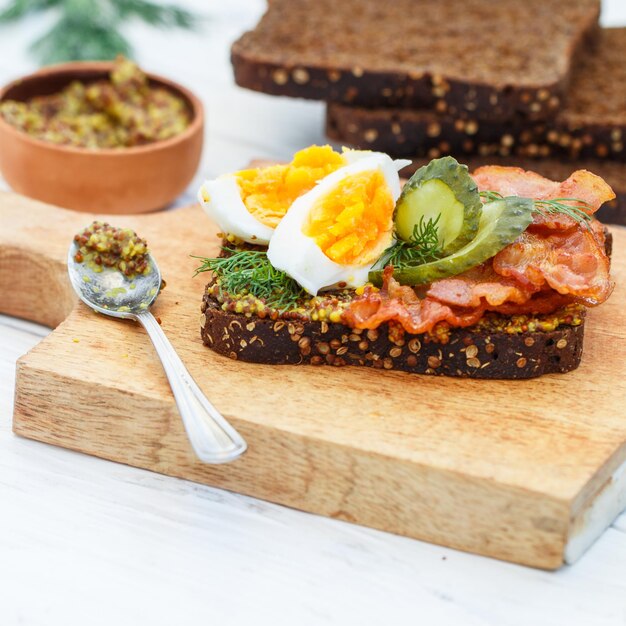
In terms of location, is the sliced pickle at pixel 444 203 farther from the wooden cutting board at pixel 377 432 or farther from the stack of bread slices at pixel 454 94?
the stack of bread slices at pixel 454 94

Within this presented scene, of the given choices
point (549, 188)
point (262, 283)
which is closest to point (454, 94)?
point (549, 188)

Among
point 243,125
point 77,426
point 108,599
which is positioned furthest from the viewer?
point 243,125

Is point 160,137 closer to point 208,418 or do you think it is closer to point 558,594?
point 208,418

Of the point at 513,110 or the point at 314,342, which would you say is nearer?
the point at 314,342

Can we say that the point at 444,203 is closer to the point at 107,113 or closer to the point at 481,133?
the point at 481,133

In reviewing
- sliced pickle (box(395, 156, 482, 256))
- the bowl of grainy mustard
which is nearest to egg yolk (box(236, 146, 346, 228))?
sliced pickle (box(395, 156, 482, 256))

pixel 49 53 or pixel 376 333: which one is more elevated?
pixel 376 333

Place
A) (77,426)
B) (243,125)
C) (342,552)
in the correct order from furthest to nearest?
(243,125), (77,426), (342,552)

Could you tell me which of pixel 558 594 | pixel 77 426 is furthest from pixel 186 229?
pixel 558 594
